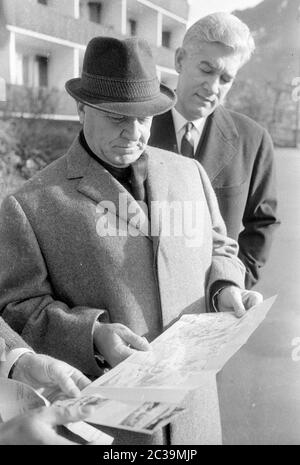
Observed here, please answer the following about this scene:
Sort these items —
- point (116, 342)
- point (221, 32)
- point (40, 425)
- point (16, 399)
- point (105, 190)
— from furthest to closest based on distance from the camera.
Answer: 1. point (221, 32)
2. point (105, 190)
3. point (116, 342)
4. point (16, 399)
5. point (40, 425)

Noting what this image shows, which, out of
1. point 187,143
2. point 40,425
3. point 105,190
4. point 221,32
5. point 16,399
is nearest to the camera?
point 40,425

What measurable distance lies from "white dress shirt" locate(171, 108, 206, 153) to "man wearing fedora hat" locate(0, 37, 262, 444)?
0.14 meters

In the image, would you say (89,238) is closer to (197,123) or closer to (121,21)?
(197,123)

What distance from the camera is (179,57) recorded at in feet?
4.84

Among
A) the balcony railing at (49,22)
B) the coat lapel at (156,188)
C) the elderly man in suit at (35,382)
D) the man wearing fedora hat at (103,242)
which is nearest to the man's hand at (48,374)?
the elderly man in suit at (35,382)

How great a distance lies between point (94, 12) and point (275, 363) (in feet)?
3.38

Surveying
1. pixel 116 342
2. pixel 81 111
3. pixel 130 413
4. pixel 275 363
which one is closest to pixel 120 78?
pixel 81 111

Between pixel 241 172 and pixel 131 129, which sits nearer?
pixel 131 129

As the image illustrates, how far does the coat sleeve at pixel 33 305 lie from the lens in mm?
1265

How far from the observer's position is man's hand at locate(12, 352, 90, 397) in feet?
3.64

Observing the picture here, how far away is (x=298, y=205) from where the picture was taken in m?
1.55

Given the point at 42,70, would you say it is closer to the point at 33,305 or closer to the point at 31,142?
the point at 31,142
